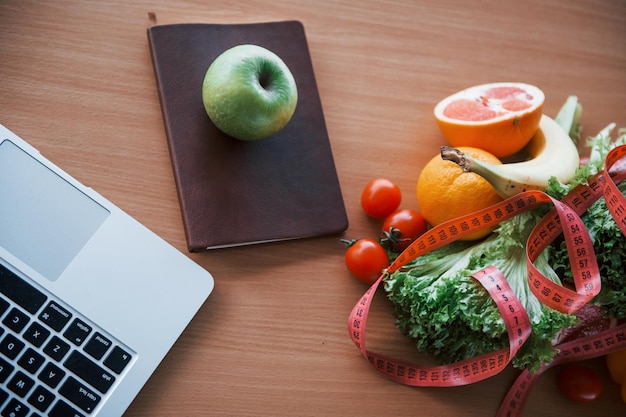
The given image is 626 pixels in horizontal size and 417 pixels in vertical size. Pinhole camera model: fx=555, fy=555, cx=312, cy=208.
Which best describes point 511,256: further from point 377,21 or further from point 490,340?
point 377,21

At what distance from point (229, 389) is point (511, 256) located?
0.51 meters

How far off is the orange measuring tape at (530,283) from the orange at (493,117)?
13 centimetres

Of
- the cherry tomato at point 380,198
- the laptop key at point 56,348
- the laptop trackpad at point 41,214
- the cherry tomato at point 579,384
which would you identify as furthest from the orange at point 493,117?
the laptop key at point 56,348

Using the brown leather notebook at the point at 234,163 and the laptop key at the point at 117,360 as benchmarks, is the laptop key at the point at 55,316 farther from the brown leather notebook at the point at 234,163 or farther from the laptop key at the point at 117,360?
the brown leather notebook at the point at 234,163

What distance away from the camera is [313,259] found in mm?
967

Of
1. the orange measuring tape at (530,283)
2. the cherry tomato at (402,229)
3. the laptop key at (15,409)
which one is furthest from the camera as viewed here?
the cherry tomato at (402,229)

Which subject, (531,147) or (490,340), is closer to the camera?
(490,340)

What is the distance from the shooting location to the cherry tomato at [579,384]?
0.98m

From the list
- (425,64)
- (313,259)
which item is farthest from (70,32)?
(425,64)

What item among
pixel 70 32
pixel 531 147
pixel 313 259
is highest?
pixel 70 32

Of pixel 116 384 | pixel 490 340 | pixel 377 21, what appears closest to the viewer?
pixel 116 384

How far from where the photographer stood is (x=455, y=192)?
0.94m

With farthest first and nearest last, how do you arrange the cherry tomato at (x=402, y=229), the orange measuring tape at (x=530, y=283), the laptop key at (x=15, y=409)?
the cherry tomato at (x=402, y=229), the orange measuring tape at (x=530, y=283), the laptop key at (x=15, y=409)

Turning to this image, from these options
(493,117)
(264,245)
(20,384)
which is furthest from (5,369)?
(493,117)
